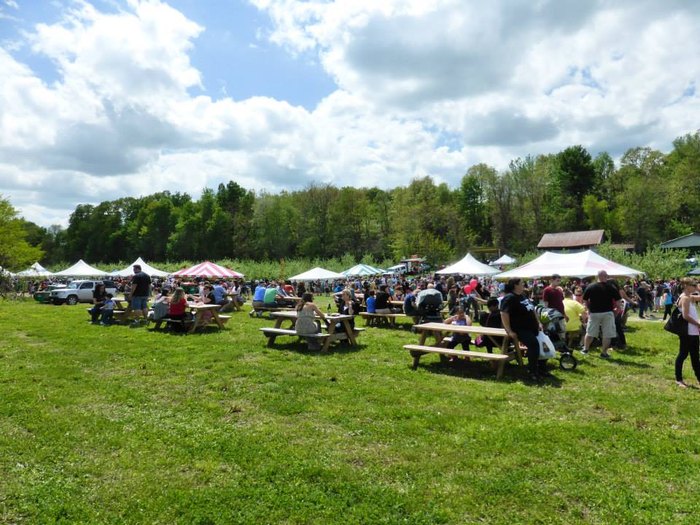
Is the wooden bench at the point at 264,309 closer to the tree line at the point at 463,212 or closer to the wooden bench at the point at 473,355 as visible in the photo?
the wooden bench at the point at 473,355

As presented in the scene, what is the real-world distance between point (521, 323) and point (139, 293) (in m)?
10.7

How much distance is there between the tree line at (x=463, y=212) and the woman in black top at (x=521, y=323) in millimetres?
52021

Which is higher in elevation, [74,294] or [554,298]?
[554,298]

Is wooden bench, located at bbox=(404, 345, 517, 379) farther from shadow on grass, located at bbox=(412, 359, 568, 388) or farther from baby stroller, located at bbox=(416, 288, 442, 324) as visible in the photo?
baby stroller, located at bbox=(416, 288, 442, 324)

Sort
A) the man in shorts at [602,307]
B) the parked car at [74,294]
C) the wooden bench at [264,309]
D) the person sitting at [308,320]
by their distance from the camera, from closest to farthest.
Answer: the man in shorts at [602,307] → the person sitting at [308,320] → the wooden bench at [264,309] → the parked car at [74,294]

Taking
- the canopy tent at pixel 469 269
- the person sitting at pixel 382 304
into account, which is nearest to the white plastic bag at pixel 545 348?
the person sitting at pixel 382 304

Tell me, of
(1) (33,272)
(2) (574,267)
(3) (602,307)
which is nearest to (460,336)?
(3) (602,307)

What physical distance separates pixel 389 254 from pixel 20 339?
2410 inches

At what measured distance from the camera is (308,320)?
31.8 feet

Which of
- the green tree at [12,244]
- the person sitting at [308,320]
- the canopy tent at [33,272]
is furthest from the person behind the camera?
the canopy tent at [33,272]

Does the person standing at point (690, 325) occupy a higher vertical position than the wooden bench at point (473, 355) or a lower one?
higher

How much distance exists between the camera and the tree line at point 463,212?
189 feet

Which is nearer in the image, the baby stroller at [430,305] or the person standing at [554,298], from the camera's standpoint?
the person standing at [554,298]

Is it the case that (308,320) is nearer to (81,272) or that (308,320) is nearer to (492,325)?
(492,325)
